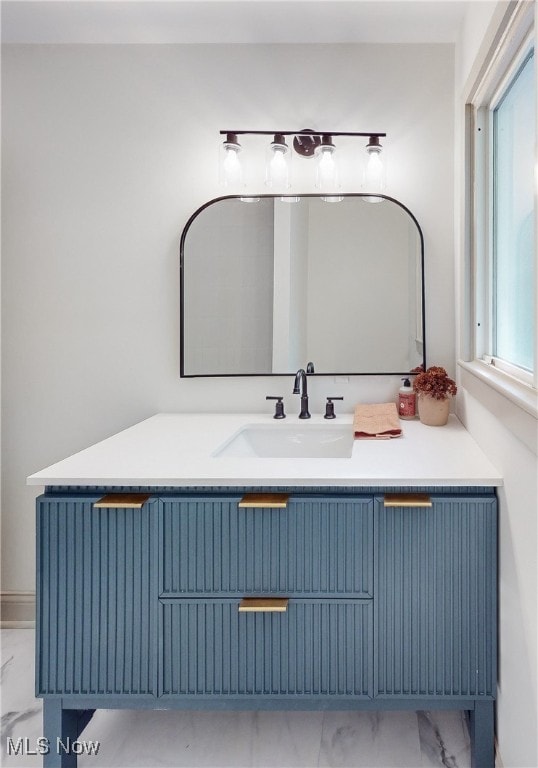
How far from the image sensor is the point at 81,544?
1338mm

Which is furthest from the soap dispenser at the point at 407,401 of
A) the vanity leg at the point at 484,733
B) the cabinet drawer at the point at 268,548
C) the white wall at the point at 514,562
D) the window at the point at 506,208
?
the vanity leg at the point at 484,733

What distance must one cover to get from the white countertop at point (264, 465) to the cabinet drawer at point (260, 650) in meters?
0.33

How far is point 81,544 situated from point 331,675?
2.41 ft

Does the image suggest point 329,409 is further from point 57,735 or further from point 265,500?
point 57,735

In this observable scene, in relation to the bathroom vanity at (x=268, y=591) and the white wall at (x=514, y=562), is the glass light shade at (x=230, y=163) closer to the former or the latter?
the white wall at (x=514, y=562)

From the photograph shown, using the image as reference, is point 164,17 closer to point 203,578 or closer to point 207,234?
point 207,234

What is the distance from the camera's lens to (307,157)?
79.1 inches

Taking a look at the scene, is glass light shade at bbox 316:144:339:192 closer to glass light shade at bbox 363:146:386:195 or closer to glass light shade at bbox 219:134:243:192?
glass light shade at bbox 363:146:386:195

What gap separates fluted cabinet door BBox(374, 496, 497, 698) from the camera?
130cm

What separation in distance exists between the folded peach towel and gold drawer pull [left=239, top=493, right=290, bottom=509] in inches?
19.7

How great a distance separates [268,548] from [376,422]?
0.68 m

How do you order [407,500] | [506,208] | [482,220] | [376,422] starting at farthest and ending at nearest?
[376,422], [482,220], [506,208], [407,500]

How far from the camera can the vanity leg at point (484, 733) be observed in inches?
51.9

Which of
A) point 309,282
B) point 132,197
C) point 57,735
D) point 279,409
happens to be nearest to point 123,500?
point 57,735
